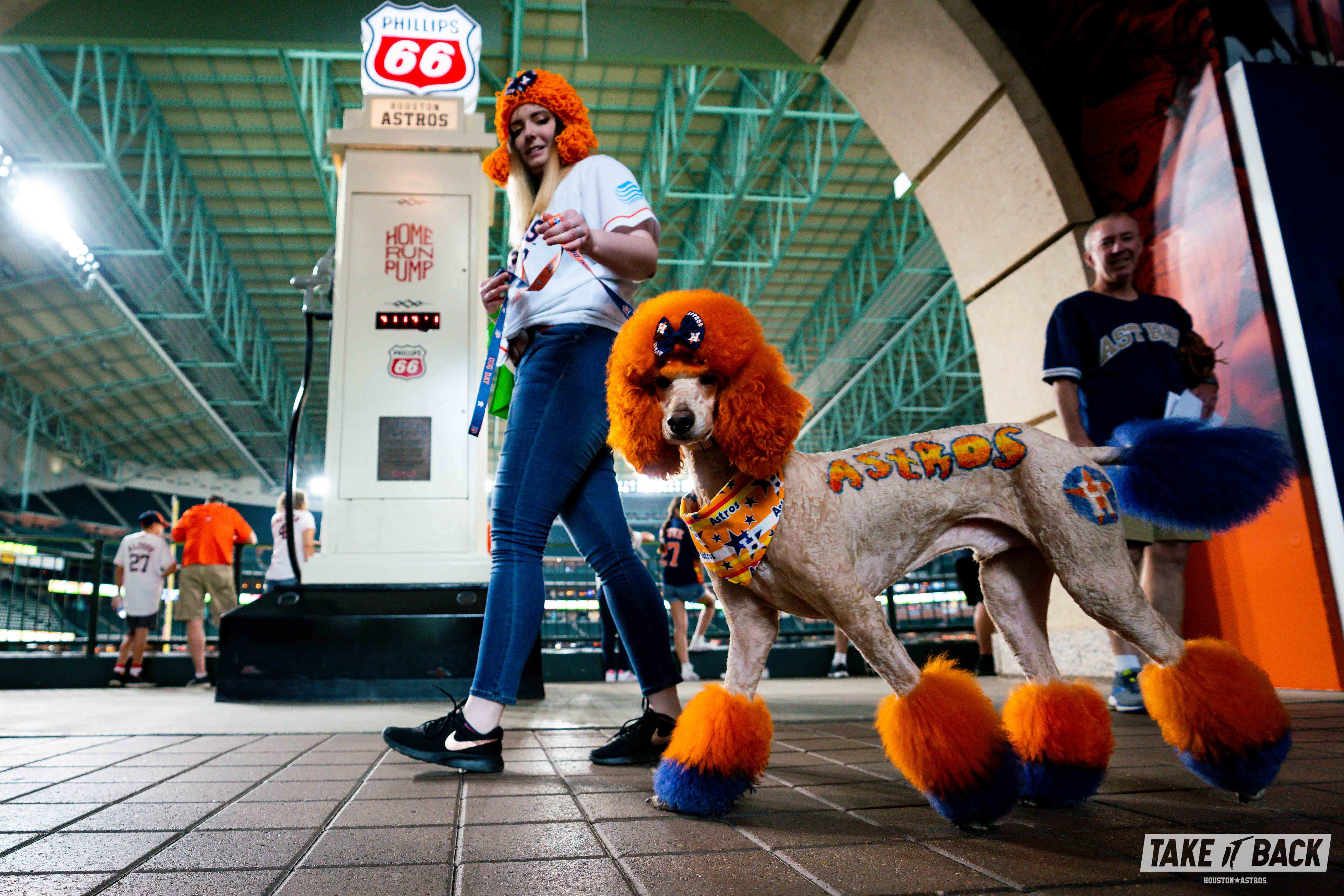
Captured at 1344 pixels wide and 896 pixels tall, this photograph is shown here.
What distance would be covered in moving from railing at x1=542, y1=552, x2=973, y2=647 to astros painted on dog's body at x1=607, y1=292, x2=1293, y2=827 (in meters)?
5.36

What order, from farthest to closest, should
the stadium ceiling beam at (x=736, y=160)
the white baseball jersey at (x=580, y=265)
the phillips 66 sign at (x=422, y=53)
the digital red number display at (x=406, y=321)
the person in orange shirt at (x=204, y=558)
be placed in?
1. the stadium ceiling beam at (x=736, y=160)
2. the person in orange shirt at (x=204, y=558)
3. the phillips 66 sign at (x=422, y=53)
4. the digital red number display at (x=406, y=321)
5. the white baseball jersey at (x=580, y=265)

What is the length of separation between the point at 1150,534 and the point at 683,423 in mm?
1561

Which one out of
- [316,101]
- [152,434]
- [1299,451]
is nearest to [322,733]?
[1299,451]

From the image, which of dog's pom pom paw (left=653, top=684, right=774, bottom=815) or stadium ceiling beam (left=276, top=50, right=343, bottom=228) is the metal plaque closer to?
dog's pom pom paw (left=653, top=684, right=774, bottom=815)

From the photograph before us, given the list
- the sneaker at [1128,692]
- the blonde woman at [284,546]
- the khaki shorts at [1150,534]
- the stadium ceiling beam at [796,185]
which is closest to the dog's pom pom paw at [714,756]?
the khaki shorts at [1150,534]

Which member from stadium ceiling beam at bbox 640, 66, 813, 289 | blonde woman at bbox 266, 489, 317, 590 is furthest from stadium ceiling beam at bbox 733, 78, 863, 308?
blonde woman at bbox 266, 489, 317, 590

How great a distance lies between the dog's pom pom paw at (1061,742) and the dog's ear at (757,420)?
1.90ft

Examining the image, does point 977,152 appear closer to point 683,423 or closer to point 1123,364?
point 1123,364

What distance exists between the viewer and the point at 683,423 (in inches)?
49.7

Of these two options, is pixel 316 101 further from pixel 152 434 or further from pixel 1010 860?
pixel 152 434

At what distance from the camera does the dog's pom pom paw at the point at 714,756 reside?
126cm

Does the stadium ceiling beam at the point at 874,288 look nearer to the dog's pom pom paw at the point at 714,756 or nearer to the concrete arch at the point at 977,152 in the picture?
the concrete arch at the point at 977,152

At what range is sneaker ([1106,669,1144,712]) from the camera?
2.51m

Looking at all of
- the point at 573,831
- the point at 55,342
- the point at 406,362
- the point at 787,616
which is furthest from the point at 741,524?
the point at 55,342
